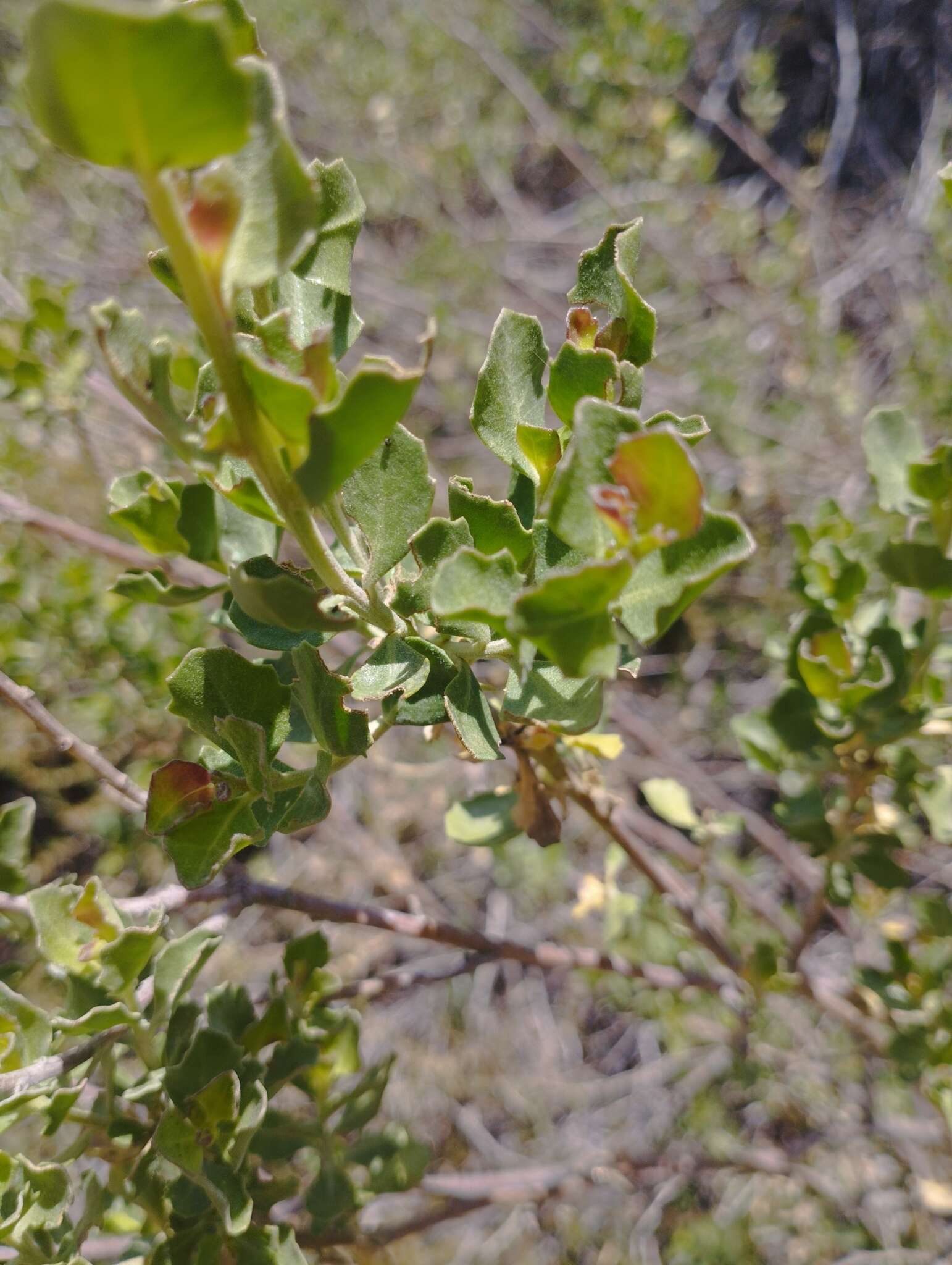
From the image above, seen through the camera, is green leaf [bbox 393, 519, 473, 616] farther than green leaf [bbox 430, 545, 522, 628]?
Yes

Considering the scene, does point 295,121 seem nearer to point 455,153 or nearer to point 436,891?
point 455,153

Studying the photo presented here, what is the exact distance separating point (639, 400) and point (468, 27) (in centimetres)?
424

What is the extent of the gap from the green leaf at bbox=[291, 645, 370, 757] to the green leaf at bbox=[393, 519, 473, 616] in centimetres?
9

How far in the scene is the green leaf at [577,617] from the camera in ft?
1.36

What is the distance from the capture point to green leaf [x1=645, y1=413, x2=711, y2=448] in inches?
21.9

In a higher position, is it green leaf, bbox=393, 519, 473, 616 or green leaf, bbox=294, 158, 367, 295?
green leaf, bbox=294, 158, 367, 295

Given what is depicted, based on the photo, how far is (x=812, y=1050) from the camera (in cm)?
217

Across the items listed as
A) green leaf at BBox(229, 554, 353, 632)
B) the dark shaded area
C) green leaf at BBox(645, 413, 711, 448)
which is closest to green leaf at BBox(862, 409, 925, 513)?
green leaf at BBox(645, 413, 711, 448)

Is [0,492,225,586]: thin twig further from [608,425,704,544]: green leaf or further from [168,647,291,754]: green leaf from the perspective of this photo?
[608,425,704,544]: green leaf

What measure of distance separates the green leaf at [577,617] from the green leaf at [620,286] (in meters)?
0.22

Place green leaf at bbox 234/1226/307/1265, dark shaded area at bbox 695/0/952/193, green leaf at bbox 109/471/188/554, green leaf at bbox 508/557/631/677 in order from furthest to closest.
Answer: dark shaded area at bbox 695/0/952/193 → green leaf at bbox 234/1226/307/1265 → green leaf at bbox 109/471/188/554 → green leaf at bbox 508/557/631/677

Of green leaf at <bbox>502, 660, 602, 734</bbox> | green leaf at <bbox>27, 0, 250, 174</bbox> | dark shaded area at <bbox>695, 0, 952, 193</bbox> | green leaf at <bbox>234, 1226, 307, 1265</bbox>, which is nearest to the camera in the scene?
green leaf at <bbox>27, 0, 250, 174</bbox>

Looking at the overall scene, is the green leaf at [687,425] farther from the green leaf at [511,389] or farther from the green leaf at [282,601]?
the green leaf at [282,601]

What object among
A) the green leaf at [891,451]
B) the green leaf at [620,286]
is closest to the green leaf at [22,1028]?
the green leaf at [620,286]
